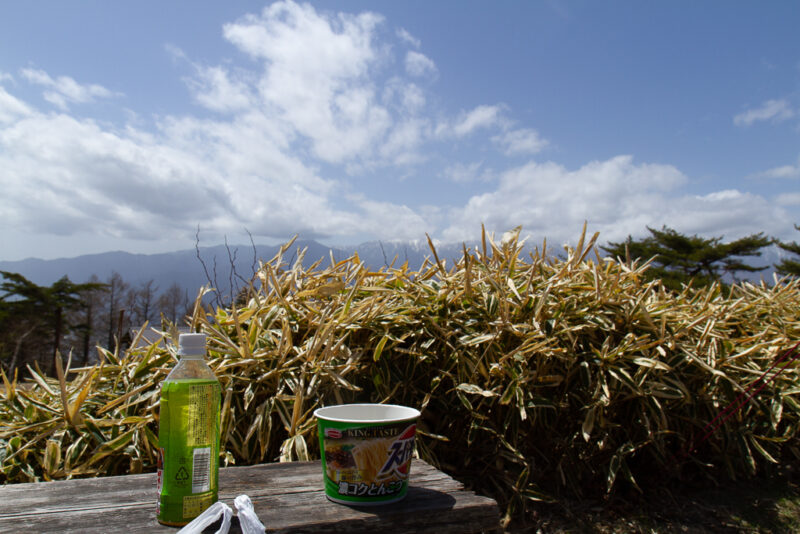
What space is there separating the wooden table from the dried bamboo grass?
0.33m

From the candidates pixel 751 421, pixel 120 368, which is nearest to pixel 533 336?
pixel 751 421

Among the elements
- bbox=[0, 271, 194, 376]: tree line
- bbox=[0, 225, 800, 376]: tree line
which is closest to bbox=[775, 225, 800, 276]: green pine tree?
bbox=[0, 225, 800, 376]: tree line

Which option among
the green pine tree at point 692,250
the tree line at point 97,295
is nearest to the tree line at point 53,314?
the tree line at point 97,295

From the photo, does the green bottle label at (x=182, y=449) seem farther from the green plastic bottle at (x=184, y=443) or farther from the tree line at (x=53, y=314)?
the tree line at (x=53, y=314)

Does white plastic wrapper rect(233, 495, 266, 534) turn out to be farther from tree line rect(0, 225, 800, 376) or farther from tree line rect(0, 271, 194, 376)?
tree line rect(0, 271, 194, 376)

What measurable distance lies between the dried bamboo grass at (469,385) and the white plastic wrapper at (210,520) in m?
0.48

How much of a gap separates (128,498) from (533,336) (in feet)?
3.37

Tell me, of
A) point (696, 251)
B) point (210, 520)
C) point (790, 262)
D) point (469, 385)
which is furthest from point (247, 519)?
point (790, 262)

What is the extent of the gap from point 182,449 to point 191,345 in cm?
15

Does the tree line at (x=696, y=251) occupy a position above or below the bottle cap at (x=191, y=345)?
above

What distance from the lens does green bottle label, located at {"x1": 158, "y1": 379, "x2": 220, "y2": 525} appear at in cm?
70

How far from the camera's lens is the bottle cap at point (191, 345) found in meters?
0.70

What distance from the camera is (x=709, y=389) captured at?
1524 mm

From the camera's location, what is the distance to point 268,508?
0.74 meters
